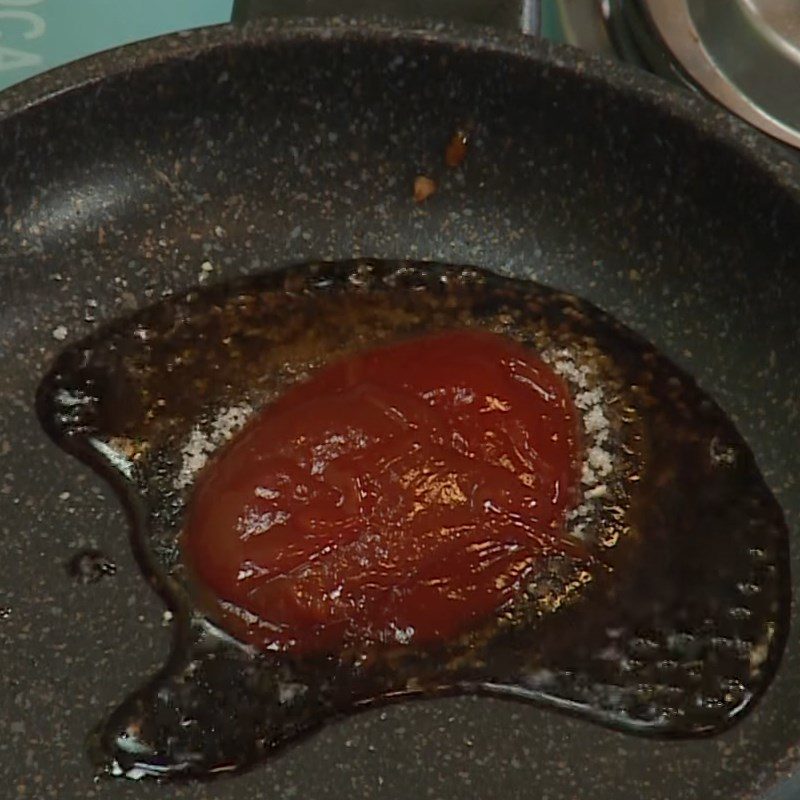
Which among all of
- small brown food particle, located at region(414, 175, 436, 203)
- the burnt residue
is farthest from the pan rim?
the burnt residue

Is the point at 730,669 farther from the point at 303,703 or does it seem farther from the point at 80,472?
the point at 80,472

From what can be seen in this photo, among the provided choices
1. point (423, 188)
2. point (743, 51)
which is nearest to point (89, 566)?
point (423, 188)

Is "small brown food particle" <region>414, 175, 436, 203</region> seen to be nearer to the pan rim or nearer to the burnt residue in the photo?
the pan rim

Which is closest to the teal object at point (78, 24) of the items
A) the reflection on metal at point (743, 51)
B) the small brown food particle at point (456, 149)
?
the small brown food particle at point (456, 149)

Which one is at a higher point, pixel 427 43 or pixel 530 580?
pixel 427 43

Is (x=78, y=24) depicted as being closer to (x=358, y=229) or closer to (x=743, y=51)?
(x=358, y=229)

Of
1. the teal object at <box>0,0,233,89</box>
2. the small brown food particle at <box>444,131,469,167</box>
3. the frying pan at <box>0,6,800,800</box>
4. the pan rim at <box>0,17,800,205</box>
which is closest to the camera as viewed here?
the frying pan at <box>0,6,800,800</box>

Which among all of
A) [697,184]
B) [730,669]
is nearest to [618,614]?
[730,669]
